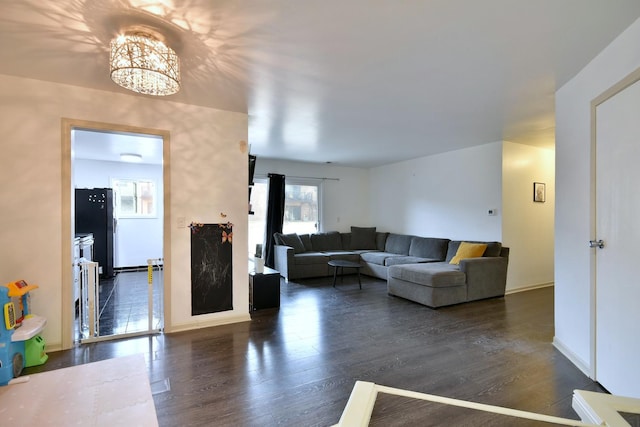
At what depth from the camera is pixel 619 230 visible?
1985 millimetres

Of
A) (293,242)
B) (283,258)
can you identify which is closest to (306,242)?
(293,242)

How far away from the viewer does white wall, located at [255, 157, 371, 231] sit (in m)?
6.87

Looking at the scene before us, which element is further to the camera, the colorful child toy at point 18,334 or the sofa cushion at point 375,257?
the sofa cushion at point 375,257

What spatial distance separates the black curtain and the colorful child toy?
396 centimetres

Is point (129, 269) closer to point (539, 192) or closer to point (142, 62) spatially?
point (142, 62)

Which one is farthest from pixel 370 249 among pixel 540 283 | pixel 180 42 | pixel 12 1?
pixel 12 1

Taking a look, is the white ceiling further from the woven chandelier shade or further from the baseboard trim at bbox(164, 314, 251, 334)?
the baseboard trim at bbox(164, 314, 251, 334)

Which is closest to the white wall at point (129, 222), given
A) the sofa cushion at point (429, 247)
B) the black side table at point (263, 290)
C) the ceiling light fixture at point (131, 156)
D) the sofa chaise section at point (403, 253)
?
the ceiling light fixture at point (131, 156)

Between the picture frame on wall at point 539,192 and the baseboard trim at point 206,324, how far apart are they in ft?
16.3

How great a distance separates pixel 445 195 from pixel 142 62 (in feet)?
17.0

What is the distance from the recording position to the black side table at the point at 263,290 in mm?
3975

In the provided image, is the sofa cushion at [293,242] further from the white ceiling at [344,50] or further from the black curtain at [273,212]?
the white ceiling at [344,50]

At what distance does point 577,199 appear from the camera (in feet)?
8.36

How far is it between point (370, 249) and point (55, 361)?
5.62m
